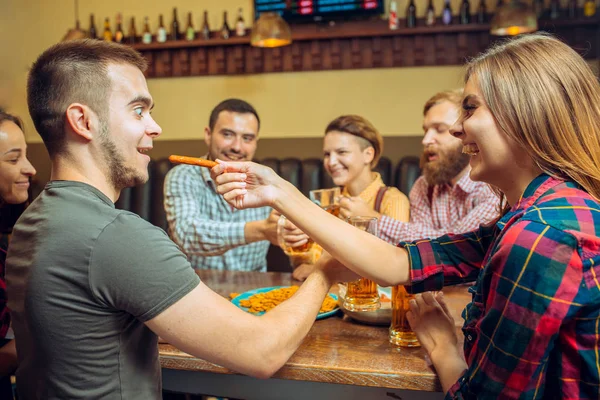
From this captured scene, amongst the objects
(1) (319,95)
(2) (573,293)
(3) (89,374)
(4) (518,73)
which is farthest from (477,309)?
(1) (319,95)

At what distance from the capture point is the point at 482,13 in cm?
426

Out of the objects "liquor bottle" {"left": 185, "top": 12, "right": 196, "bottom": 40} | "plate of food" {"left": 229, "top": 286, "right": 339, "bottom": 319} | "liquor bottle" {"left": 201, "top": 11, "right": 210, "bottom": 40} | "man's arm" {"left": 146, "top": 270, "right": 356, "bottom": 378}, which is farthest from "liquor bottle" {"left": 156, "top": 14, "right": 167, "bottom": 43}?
"man's arm" {"left": 146, "top": 270, "right": 356, "bottom": 378}

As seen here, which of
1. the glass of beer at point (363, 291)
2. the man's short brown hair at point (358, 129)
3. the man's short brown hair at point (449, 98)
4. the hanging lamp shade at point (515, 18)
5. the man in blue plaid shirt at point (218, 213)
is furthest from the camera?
the hanging lamp shade at point (515, 18)

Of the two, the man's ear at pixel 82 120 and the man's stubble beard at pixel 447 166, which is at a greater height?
the man's ear at pixel 82 120

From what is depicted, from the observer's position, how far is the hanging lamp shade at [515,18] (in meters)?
3.56

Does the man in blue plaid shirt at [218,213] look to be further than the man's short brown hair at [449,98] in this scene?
No

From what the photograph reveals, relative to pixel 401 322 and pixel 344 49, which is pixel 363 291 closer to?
pixel 401 322

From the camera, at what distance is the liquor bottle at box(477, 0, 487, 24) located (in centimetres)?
426

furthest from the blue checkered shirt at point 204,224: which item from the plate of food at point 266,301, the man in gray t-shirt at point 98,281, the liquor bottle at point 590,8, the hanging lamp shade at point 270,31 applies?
the liquor bottle at point 590,8

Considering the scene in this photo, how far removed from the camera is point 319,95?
186 inches

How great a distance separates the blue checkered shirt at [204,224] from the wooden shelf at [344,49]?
2126mm

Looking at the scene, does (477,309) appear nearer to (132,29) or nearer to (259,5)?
(259,5)

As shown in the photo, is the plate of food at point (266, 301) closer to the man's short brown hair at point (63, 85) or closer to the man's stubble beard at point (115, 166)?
the man's stubble beard at point (115, 166)

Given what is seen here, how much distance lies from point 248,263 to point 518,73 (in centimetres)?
199
